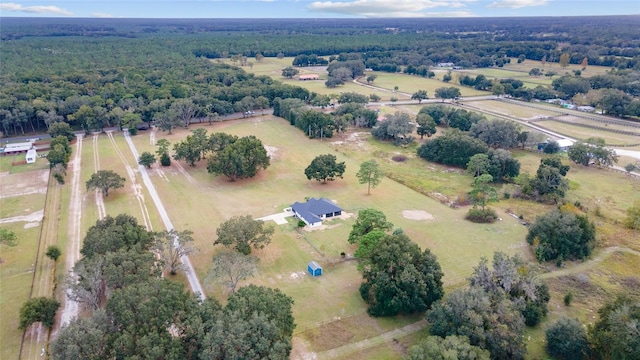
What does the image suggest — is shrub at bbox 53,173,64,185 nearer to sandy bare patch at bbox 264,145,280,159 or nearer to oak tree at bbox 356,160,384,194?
sandy bare patch at bbox 264,145,280,159

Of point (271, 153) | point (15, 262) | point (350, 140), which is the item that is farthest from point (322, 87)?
point (15, 262)

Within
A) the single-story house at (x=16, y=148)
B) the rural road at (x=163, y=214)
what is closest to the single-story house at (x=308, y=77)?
the rural road at (x=163, y=214)

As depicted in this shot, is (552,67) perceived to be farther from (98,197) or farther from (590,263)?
(98,197)

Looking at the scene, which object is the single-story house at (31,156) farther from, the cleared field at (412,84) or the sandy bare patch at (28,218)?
the cleared field at (412,84)

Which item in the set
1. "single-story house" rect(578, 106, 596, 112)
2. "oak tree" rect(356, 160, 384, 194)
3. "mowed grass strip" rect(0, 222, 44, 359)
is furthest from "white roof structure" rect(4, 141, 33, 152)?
"single-story house" rect(578, 106, 596, 112)

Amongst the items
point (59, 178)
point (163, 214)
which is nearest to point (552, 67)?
point (163, 214)
